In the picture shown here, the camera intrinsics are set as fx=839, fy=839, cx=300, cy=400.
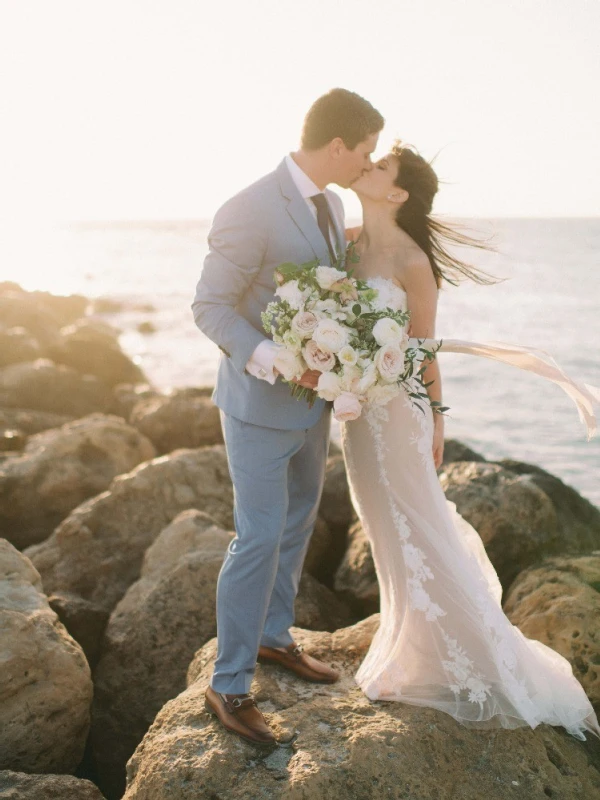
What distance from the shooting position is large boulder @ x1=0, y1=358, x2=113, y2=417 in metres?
11.7

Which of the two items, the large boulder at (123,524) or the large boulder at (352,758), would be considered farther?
the large boulder at (123,524)

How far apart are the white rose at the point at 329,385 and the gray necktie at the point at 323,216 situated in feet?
2.70

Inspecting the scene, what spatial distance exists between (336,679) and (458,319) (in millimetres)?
23283

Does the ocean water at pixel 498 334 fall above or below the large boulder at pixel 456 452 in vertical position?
below

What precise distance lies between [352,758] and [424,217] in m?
2.58

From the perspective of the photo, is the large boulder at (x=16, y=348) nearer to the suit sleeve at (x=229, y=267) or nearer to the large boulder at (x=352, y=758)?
the suit sleeve at (x=229, y=267)

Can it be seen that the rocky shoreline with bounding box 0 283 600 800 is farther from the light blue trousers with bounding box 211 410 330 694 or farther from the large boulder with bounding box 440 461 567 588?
the light blue trousers with bounding box 211 410 330 694

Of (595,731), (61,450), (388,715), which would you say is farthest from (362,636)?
(61,450)

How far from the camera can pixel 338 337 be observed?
3.18 m

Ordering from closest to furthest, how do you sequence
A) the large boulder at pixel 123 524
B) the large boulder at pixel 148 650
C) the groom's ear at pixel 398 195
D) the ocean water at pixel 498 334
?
the groom's ear at pixel 398 195 < the large boulder at pixel 148 650 < the large boulder at pixel 123 524 < the ocean water at pixel 498 334

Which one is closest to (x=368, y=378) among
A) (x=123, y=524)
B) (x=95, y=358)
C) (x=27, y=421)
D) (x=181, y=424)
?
(x=123, y=524)

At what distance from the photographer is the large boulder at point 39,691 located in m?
3.89

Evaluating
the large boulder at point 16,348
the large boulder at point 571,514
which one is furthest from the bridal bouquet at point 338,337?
the large boulder at point 16,348

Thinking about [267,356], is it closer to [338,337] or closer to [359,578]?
[338,337]
